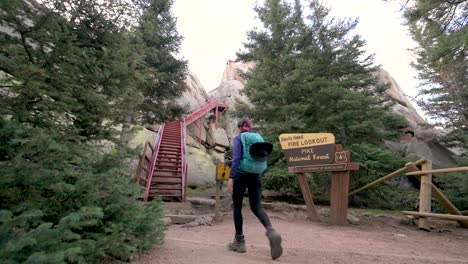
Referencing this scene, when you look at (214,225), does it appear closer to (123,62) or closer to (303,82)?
(123,62)

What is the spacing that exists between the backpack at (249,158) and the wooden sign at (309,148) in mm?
3492

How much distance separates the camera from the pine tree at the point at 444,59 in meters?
8.35

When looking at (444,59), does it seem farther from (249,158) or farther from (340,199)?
(249,158)

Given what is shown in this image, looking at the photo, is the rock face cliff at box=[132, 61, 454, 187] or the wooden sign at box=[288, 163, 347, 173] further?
the rock face cliff at box=[132, 61, 454, 187]

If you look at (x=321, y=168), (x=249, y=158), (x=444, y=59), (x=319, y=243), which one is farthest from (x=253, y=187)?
(x=444, y=59)

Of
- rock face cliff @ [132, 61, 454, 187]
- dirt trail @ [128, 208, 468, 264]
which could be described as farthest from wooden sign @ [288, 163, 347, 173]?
rock face cliff @ [132, 61, 454, 187]

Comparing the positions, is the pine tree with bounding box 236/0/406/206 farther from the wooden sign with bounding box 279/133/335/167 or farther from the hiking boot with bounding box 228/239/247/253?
the hiking boot with bounding box 228/239/247/253

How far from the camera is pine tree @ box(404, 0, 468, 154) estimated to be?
8.35 metres

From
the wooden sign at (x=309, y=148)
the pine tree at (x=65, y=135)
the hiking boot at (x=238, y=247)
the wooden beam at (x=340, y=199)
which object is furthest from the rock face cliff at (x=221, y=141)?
the hiking boot at (x=238, y=247)

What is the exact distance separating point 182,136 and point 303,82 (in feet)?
23.7

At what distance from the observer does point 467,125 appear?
15.2 m

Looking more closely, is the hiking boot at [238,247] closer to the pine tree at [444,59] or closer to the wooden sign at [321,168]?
the wooden sign at [321,168]

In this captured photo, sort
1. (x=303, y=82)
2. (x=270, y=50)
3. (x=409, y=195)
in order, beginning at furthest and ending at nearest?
(x=270, y=50) < (x=409, y=195) < (x=303, y=82)

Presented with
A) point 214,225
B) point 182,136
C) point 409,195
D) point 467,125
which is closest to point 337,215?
point 214,225
